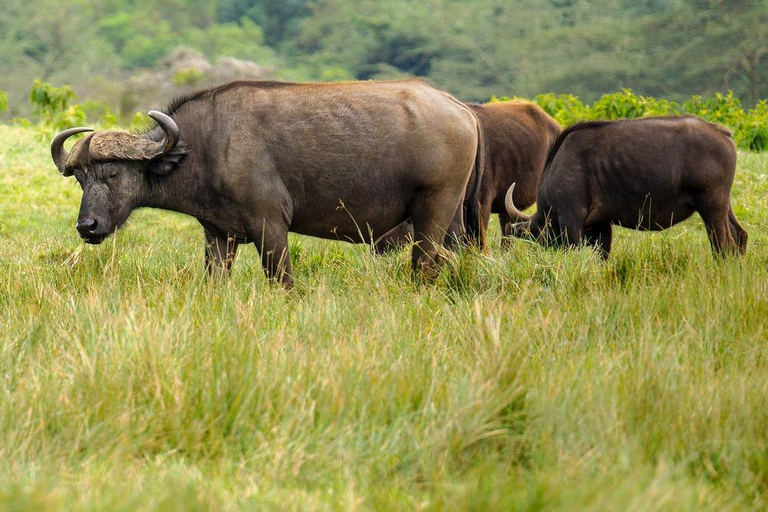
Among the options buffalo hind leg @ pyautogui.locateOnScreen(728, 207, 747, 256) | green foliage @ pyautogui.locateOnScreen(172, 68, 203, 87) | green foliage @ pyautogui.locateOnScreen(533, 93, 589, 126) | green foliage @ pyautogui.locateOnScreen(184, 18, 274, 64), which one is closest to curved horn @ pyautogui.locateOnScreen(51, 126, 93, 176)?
buffalo hind leg @ pyautogui.locateOnScreen(728, 207, 747, 256)

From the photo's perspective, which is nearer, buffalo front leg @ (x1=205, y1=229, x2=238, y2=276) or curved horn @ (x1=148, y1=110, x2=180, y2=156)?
curved horn @ (x1=148, y1=110, x2=180, y2=156)

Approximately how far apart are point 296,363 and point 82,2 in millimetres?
66072

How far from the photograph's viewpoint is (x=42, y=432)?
4074 mm

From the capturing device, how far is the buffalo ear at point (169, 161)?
7.48 metres

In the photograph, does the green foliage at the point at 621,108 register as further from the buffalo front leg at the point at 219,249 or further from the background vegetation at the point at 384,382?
the buffalo front leg at the point at 219,249

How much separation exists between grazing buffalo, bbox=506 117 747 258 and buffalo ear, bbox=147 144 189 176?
119 inches

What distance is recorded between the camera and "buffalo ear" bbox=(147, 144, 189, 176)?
24.5ft

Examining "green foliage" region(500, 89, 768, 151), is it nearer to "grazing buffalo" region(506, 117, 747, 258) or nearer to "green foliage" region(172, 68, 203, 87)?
"grazing buffalo" region(506, 117, 747, 258)

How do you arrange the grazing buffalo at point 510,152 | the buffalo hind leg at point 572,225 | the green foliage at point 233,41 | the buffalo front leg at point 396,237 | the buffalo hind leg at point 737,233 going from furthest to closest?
the green foliage at point 233,41 < the grazing buffalo at point 510,152 < the buffalo front leg at point 396,237 < the buffalo hind leg at point 572,225 < the buffalo hind leg at point 737,233

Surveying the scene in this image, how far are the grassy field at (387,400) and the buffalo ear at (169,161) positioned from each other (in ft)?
4.01

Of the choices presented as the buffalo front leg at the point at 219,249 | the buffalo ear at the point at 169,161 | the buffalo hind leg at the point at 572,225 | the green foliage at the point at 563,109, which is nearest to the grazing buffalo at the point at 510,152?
the buffalo hind leg at the point at 572,225

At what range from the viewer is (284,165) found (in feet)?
24.8

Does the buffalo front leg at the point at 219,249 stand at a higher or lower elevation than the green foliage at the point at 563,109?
higher

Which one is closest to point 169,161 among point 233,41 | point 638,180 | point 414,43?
point 638,180
